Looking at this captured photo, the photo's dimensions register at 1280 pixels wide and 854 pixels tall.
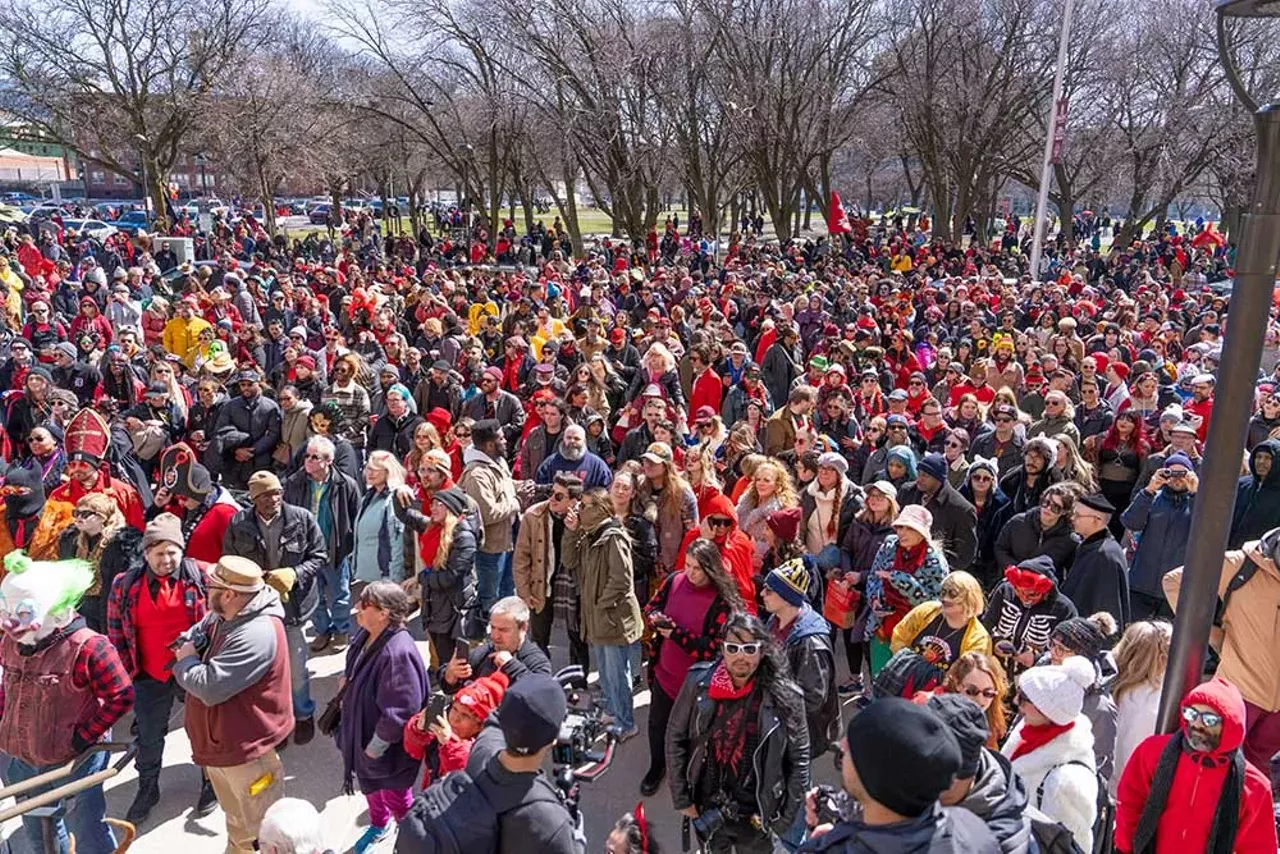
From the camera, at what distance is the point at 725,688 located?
12.8 ft

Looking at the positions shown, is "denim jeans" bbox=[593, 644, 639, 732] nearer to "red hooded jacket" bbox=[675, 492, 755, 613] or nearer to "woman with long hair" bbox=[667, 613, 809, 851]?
"red hooded jacket" bbox=[675, 492, 755, 613]

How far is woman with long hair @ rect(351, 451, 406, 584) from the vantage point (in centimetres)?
624

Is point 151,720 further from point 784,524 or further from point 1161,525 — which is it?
point 1161,525

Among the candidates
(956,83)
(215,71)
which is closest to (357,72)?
(215,71)

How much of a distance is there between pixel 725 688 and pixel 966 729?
1.24 metres

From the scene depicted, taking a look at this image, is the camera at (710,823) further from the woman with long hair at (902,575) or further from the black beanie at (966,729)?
the woman with long hair at (902,575)

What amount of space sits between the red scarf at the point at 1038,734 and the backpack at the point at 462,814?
1.86 m

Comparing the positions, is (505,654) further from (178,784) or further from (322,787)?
(178,784)

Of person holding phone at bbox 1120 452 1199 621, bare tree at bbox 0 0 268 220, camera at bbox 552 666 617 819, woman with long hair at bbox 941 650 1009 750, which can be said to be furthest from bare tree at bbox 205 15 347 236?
woman with long hair at bbox 941 650 1009 750

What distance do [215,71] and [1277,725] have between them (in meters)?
35.1

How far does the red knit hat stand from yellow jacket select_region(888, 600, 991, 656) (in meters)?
1.99

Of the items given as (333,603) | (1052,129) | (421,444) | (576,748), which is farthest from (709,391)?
(1052,129)

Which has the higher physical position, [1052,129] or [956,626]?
[1052,129]

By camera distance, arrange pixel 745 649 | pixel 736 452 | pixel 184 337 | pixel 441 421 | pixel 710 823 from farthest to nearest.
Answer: pixel 184 337
pixel 441 421
pixel 736 452
pixel 710 823
pixel 745 649
